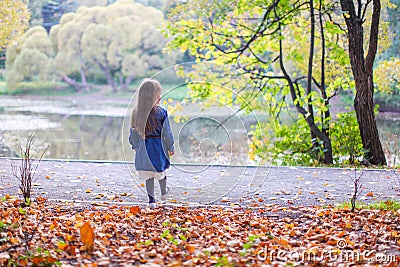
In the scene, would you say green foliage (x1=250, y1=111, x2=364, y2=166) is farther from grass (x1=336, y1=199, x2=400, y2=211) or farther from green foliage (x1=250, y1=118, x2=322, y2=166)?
grass (x1=336, y1=199, x2=400, y2=211)

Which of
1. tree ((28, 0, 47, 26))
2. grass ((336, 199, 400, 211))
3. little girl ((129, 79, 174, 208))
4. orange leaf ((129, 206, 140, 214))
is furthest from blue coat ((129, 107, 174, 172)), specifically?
tree ((28, 0, 47, 26))

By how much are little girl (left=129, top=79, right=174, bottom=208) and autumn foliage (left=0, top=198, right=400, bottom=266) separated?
1.02ft

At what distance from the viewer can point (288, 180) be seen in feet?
17.9

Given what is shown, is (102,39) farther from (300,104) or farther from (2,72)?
(300,104)

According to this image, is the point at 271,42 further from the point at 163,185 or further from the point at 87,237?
the point at 87,237

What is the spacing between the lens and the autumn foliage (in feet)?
9.65

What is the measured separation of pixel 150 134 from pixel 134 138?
0.48 ft

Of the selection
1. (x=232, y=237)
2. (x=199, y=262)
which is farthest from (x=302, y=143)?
(x=199, y=262)

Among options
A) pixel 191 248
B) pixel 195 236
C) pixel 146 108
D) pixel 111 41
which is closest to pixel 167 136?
pixel 146 108

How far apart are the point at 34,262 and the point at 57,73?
966cm

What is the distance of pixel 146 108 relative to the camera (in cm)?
412

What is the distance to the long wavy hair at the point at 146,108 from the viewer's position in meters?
4.09

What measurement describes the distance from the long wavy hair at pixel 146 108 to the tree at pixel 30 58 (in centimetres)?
796

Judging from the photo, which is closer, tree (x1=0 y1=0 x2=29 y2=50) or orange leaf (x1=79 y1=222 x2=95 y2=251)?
orange leaf (x1=79 y1=222 x2=95 y2=251)
